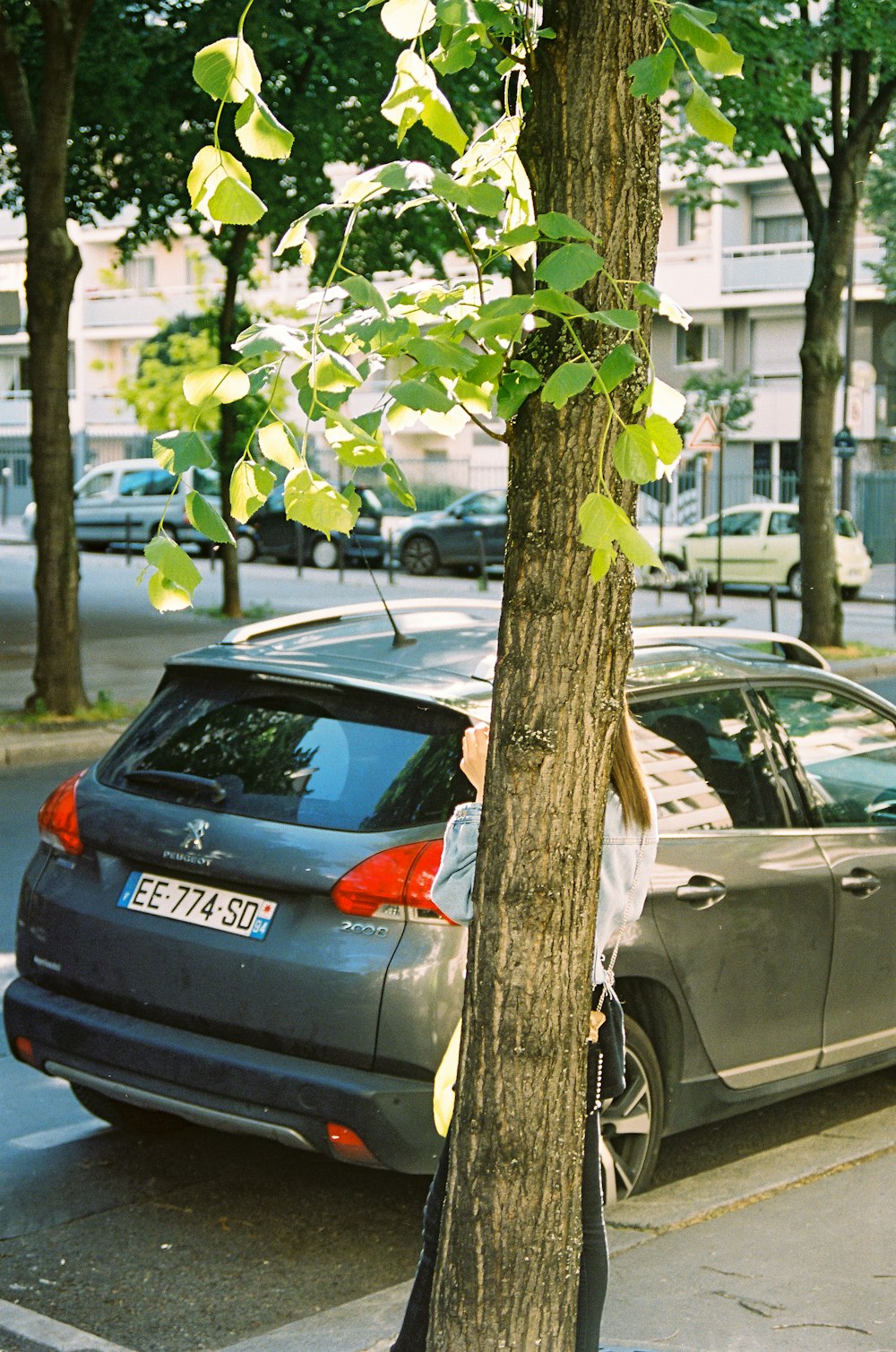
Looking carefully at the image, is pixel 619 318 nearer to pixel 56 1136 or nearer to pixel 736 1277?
pixel 736 1277

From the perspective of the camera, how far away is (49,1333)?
165 inches

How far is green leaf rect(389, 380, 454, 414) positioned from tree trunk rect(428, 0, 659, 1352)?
0.30 m

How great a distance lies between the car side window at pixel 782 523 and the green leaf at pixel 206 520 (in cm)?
2984

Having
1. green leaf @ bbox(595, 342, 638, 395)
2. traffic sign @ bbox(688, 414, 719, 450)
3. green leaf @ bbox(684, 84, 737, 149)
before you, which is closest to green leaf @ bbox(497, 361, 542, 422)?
green leaf @ bbox(595, 342, 638, 395)

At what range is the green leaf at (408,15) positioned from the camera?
109 inches

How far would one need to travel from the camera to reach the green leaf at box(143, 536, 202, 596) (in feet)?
9.10

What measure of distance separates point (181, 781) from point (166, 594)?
2256 mm

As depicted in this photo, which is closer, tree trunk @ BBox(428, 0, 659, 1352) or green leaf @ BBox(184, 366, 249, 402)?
green leaf @ BBox(184, 366, 249, 402)

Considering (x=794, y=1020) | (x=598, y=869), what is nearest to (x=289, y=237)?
(x=598, y=869)

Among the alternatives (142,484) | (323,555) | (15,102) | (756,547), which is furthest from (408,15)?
(142,484)

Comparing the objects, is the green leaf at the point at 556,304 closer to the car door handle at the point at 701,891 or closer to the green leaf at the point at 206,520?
the green leaf at the point at 206,520

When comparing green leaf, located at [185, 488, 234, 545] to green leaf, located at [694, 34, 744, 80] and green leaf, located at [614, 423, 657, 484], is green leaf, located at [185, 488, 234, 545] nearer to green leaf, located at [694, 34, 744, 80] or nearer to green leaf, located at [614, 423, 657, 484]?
green leaf, located at [614, 423, 657, 484]

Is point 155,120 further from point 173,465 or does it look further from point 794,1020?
point 173,465

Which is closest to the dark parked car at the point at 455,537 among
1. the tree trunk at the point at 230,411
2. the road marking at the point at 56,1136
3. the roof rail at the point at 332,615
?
the tree trunk at the point at 230,411
